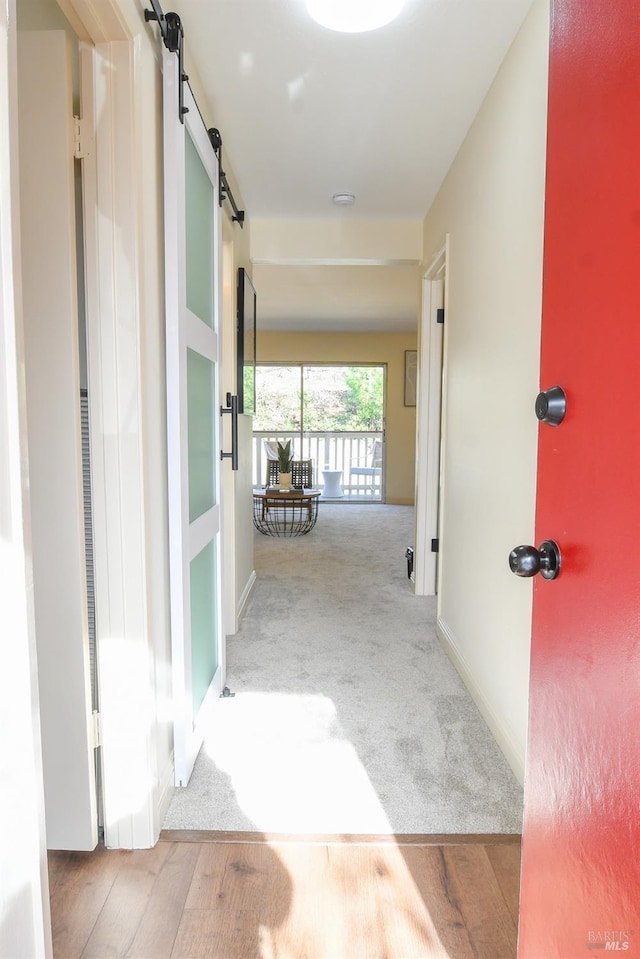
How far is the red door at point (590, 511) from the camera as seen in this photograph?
0.68 meters

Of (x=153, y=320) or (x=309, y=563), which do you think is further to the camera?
(x=309, y=563)

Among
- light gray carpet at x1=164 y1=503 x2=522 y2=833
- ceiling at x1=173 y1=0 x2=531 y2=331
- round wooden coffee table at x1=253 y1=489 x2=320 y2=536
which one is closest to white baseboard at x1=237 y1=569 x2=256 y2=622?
light gray carpet at x1=164 y1=503 x2=522 y2=833

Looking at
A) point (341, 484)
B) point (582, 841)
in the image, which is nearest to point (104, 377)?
point (582, 841)

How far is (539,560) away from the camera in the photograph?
2.92 ft

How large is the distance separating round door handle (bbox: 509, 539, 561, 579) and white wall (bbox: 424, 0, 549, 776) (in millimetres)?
963

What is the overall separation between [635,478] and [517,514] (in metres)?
1.31

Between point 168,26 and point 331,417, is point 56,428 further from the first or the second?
point 331,417

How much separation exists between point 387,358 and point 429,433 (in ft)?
16.1

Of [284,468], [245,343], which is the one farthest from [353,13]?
[284,468]

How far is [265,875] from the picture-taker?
1.45 m

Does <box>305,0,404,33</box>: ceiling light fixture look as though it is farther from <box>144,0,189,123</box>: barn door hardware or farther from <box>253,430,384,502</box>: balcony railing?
<box>253,430,384,502</box>: balcony railing

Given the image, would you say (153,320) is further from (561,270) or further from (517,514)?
(517,514)

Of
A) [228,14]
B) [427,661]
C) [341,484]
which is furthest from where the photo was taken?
[341,484]

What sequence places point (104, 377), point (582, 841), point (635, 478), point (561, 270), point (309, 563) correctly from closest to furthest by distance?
point (635, 478), point (582, 841), point (561, 270), point (104, 377), point (309, 563)
